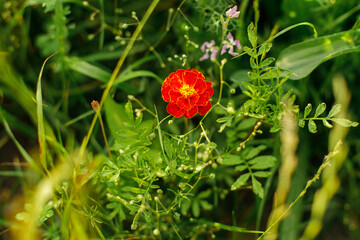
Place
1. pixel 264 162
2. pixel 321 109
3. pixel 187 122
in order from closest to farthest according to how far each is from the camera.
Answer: pixel 321 109
pixel 264 162
pixel 187 122

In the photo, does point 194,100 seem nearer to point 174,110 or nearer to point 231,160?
point 174,110

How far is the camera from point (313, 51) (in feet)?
3.30

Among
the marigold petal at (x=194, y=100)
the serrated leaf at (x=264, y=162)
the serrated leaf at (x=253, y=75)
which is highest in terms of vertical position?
the serrated leaf at (x=253, y=75)

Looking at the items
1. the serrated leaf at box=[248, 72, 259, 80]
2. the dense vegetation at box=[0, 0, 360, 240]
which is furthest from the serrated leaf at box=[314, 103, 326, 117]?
the serrated leaf at box=[248, 72, 259, 80]

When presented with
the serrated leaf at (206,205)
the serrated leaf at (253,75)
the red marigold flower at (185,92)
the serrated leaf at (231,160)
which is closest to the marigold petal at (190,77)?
the red marigold flower at (185,92)

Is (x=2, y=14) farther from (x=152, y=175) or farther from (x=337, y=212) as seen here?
(x=337, y=212)

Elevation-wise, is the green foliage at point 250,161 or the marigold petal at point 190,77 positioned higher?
the marigold petal at point 190,77

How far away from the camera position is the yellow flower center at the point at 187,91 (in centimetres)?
82

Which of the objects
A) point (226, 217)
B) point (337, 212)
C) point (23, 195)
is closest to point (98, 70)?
point (23, 195)

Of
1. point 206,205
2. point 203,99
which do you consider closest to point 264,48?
point 203,99

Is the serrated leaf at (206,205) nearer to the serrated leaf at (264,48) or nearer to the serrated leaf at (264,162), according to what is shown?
the serrated leaf at (264,162)

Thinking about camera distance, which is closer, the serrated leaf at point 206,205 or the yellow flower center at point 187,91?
the yellow flower center at point 187,91

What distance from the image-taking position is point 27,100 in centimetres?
109

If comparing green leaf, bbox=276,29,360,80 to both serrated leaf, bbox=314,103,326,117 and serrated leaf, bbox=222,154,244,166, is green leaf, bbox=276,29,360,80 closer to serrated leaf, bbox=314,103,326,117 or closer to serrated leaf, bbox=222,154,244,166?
serrated leaf, bbox=314,103,326,117
